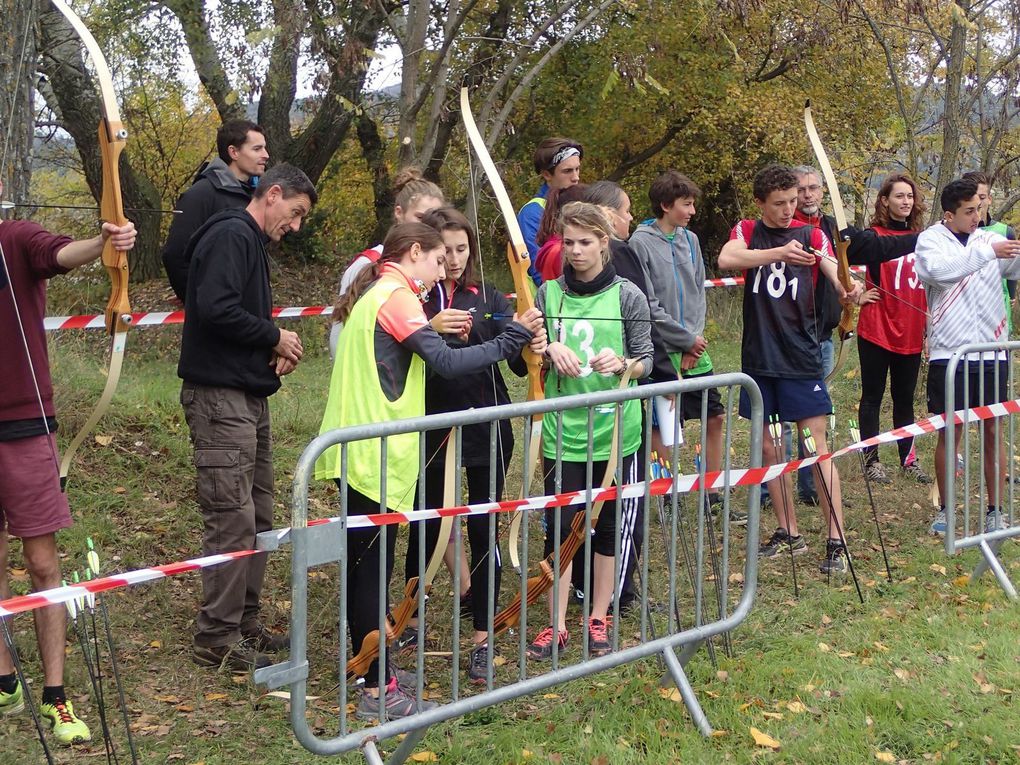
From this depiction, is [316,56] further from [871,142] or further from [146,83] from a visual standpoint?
[871,142]

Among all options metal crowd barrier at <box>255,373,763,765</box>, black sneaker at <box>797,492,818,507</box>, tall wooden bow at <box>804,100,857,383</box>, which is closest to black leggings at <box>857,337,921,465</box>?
black sneaker at <box>797,492,818,507</box>

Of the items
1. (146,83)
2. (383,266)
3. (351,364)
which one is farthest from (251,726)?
(146,83)

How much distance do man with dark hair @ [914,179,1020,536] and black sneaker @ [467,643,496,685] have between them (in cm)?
297

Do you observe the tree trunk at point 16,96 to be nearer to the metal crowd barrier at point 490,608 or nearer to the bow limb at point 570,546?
the metal crowd barrier at point 490,608

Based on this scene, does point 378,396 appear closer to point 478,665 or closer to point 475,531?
point 475,531

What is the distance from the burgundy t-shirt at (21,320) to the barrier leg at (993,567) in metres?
4.18

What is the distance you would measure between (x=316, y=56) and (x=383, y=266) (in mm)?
6614

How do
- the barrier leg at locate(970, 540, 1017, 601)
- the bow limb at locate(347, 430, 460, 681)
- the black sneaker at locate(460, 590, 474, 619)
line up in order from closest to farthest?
the bow limb at locate(347, 430, 460, 681), the black sneaker at locate(460, 590, 474, 619), the barrier leg at locate(970, 540, 1017, 601)

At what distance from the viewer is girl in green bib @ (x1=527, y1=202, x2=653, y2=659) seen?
4.57 metres

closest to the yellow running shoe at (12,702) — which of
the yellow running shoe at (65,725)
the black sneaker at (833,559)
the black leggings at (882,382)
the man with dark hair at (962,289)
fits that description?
the yellow running shoe at (65,725)

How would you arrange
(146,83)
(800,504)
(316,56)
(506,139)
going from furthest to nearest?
(506,139) → (146,83) → (316,56) → (800,504)

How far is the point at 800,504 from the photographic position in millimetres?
6965

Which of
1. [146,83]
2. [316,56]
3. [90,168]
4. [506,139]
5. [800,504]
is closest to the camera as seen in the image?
[800,504]

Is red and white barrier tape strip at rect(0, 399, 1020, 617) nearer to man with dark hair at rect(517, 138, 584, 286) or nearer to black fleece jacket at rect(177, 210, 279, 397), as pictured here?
black fleece jacket at rect(177, 210, 279, 397)
